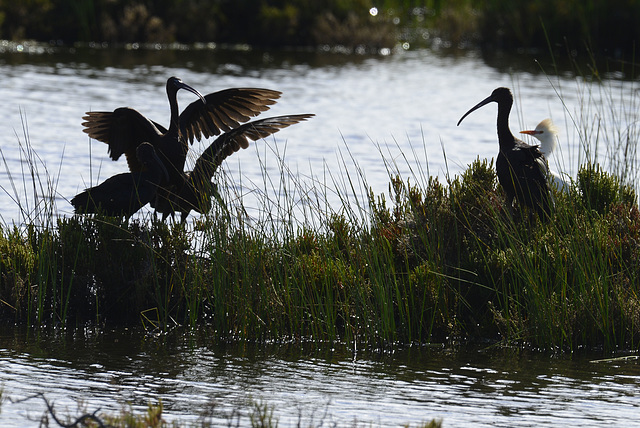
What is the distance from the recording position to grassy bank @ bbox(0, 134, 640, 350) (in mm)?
5938

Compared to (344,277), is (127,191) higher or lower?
higher

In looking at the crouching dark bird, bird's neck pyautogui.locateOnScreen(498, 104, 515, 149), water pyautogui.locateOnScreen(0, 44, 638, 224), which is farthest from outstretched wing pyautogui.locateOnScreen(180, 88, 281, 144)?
bird's neck pyautogui.locateOnScreen(498, 104, 515, 149)

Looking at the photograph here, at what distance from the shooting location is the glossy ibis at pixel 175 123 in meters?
7.36

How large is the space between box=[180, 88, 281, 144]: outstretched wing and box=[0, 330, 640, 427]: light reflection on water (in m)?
2.24

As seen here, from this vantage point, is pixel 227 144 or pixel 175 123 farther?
pixel 175 123

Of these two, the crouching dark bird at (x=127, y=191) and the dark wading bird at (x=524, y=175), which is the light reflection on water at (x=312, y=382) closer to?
the crouching dark bird at (x=127, y=191)

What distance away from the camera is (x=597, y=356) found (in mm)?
5887

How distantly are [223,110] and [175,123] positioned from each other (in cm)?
57

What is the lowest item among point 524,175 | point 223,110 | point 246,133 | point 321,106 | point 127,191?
point 127,191

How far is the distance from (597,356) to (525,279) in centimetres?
64

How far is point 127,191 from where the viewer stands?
22.4 ft

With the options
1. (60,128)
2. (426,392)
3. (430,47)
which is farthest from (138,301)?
(430,47)

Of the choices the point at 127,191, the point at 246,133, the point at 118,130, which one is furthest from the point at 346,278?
the point at 118,130

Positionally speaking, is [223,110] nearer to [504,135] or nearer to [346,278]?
[504,135]
